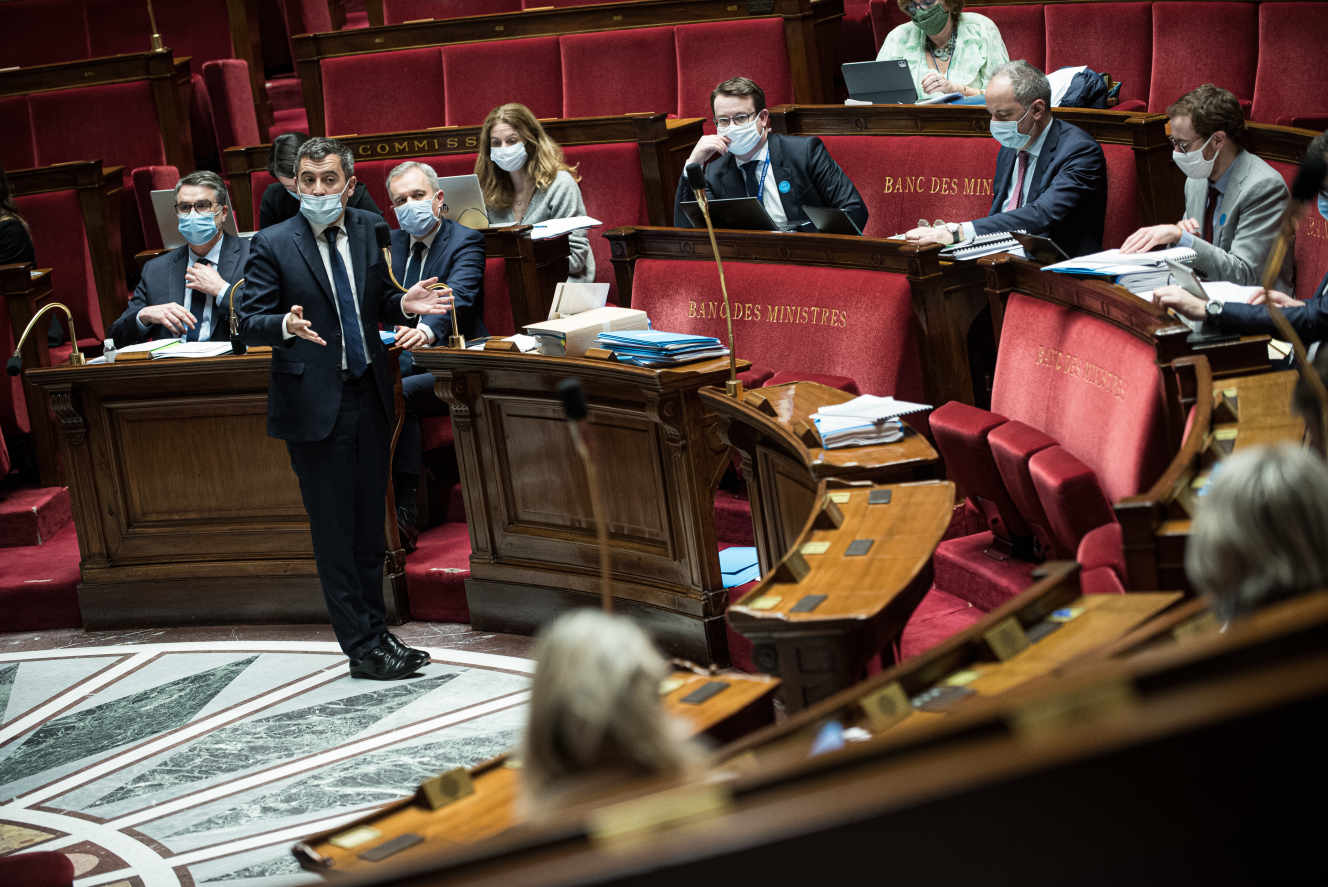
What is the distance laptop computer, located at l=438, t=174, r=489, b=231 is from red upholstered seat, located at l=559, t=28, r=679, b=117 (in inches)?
44.5

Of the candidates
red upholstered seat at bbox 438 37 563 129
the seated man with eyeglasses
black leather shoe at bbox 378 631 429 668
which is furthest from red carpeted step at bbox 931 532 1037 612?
red upholstered seat at bbox 438 37 563 129

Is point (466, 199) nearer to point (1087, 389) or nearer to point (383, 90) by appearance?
point (383, 90)

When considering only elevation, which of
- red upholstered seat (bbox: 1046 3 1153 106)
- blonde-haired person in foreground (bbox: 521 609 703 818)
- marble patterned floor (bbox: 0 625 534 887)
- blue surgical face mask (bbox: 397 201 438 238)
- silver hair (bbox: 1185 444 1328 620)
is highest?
red upholstered seat (bbox: 1046 3 1153 106)

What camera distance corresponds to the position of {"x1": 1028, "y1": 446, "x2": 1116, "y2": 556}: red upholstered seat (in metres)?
2.67

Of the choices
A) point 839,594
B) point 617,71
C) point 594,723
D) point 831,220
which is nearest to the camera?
point 594,723

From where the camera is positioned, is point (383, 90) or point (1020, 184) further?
point (383, 90)

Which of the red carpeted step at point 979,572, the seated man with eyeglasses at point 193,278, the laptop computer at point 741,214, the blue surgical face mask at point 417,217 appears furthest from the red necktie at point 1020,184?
the seated man with eyeglasses at point 193,278

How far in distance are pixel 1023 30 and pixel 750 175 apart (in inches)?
54.4

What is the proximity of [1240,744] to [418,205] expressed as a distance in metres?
3.70

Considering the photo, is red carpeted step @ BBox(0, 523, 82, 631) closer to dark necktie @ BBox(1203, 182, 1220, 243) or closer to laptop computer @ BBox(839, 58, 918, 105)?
laptop computer @ BBox(839, 58, 918, 105)

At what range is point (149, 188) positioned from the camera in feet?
19.3

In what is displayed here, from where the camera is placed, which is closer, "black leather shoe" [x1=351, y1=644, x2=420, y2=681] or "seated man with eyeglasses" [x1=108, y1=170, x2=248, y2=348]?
"black leather shoe" [x1=351, y1=644, x2=420, y2=681]

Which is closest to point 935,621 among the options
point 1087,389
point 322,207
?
point 1087,389

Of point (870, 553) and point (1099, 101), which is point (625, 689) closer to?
point (870, 553)
